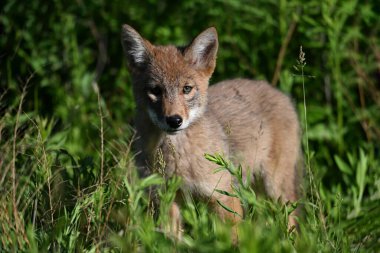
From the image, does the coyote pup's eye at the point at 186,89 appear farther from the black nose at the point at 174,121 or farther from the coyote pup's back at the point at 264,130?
the coyote pup's back at the point at 264,130

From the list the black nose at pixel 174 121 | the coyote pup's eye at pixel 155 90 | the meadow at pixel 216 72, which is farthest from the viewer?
the meadow at pixel 216 72

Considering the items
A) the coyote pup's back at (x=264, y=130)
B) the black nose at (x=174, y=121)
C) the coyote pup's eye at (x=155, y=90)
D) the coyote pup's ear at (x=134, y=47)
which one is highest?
the coyote pup's ear at (x=134, y=47)

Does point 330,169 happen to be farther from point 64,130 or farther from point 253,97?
point 64,130

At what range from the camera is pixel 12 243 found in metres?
3.80

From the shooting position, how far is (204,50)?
215 inches

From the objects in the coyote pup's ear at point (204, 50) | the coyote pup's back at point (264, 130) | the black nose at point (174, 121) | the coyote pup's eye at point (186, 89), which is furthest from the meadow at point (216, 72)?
the coyote pup's ear at point (204, 50)

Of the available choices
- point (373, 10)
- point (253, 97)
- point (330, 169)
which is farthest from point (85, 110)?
point (373, 10)

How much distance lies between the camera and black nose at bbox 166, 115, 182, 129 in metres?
4.89

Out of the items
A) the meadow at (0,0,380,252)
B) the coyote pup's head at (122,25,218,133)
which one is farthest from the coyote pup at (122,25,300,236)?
the meadow at (0,0,380,252)

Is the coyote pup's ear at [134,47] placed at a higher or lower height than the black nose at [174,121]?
higher

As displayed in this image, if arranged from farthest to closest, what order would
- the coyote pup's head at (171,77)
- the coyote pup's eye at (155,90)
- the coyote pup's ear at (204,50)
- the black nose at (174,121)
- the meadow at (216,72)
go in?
the meadow at (216,72)
the coyote pup's ear at (204,50)
the coyote pup's eye at (155,90)
the coyote pup's head at (171,77)
the black nose at (174,121)

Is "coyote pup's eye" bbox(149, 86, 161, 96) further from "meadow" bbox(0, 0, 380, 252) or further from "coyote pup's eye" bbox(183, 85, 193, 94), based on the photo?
"meadow" bbox(0, 0, 380, 252)

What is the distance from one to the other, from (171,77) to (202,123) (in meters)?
0.44

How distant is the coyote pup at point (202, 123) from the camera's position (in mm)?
5113
